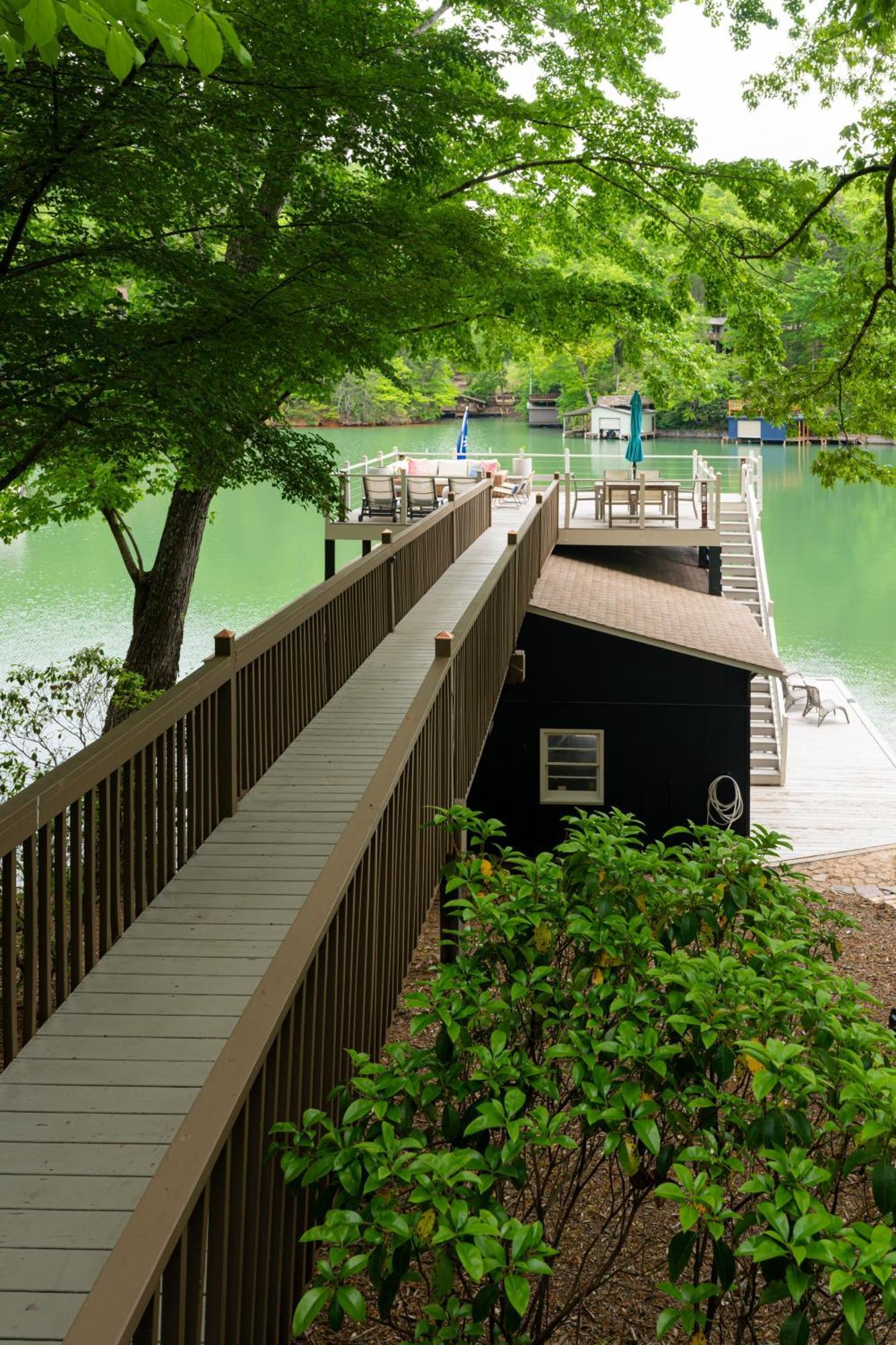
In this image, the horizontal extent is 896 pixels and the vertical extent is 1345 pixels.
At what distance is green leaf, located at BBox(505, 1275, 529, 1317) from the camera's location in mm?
2514

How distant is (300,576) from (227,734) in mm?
35045

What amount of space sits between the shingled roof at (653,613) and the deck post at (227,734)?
30.0 feet

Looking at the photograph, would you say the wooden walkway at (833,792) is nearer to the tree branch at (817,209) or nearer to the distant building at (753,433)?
the tree branch at (817,209)

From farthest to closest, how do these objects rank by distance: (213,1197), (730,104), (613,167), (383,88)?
(730,104), (613,167), (383,88), (213,1197)

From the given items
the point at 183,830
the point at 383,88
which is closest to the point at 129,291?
the point at 383,88

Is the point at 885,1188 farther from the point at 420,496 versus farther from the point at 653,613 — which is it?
the point at 420,496

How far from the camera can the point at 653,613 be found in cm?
1694

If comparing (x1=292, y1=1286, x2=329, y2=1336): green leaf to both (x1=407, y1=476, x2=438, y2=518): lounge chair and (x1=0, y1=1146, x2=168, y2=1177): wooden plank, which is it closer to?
(x1=0, y1=1146, x2=168, y2=1177): wooden plank

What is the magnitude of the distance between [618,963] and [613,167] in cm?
1106

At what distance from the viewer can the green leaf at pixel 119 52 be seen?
2.87 metres

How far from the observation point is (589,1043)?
354 cm

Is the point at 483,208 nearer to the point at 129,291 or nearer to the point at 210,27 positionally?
the point at 129,291

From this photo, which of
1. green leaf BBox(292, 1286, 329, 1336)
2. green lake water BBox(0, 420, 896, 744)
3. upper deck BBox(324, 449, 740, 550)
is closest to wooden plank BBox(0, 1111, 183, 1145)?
green leaf BBox(292, 1286, 329, 1336)

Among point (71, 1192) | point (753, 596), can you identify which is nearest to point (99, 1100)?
point (71, 1192)
